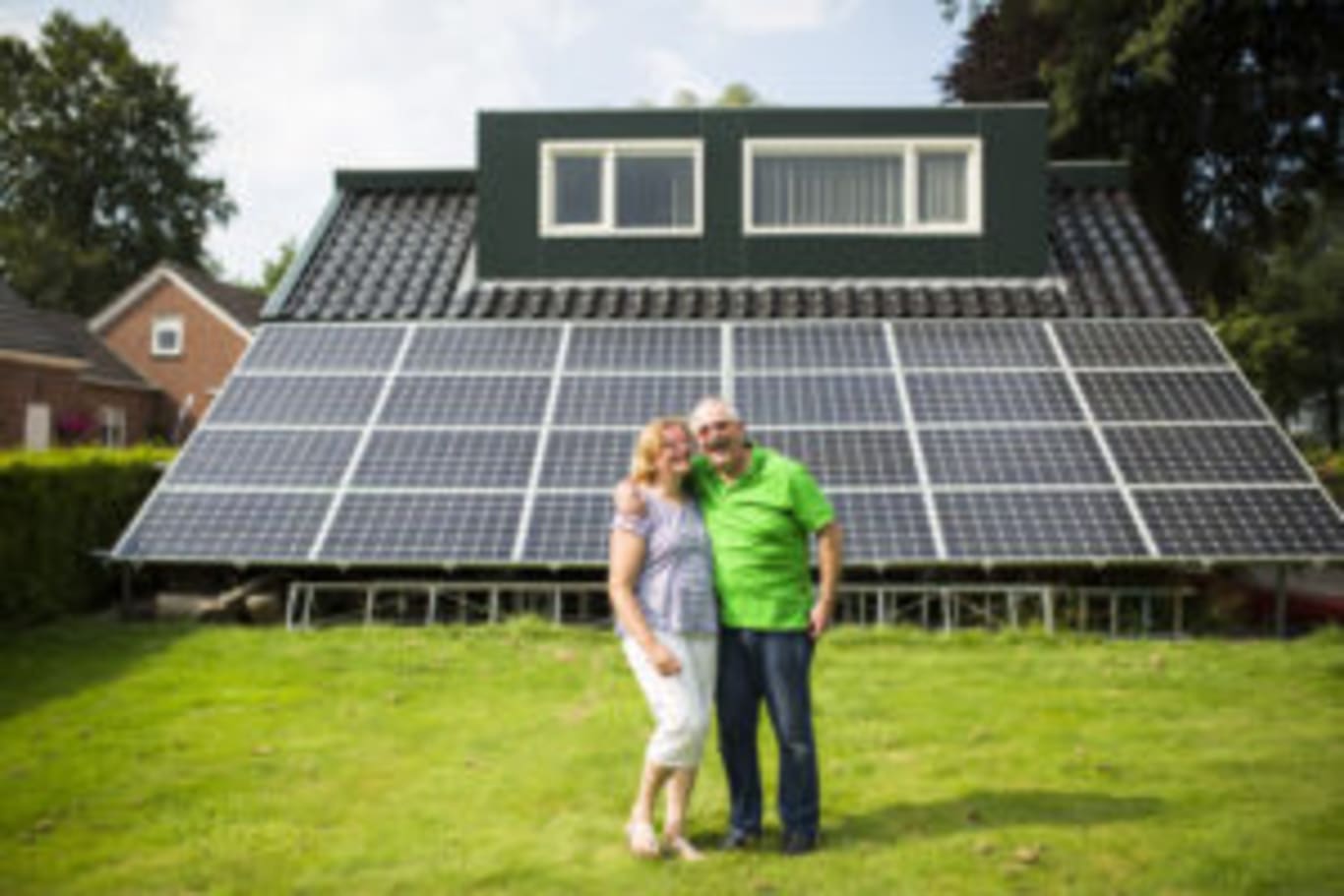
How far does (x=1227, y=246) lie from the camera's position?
23.4 m

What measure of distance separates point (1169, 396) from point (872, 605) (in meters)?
4.64

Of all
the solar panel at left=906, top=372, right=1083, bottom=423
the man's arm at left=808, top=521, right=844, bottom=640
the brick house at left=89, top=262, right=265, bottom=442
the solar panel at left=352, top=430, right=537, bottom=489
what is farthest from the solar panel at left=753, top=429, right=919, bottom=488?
the brick house at left=89, top=262, right=265, bottom=442

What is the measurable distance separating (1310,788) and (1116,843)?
69.0 inches

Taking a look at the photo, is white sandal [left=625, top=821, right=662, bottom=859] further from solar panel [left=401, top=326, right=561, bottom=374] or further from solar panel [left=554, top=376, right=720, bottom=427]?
solar panel [left=401, top=326, right=561, bottom=374]

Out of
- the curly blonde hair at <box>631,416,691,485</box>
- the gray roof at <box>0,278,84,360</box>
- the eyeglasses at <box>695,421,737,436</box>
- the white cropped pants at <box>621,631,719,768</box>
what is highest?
the gray roof at <box>0,278,84,360</box>

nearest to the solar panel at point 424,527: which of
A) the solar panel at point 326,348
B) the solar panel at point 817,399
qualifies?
the solar panel at point 326,348

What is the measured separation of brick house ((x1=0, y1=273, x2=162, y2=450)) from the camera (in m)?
28.8

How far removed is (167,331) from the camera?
41.7 meters

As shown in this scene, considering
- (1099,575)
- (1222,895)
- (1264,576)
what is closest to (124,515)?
(1099,575)

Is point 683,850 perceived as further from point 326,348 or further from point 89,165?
point 89,165

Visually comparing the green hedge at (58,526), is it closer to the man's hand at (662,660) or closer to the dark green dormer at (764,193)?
the dark green dormer at (764,193)

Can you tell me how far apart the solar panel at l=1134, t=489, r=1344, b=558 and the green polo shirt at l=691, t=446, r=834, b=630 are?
6.78 meters

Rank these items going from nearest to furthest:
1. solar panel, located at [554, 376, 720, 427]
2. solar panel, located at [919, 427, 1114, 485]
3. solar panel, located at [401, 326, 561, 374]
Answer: solar panel, located at [919, 427, 1114, 485] < solar panel, located at [554, 376, 720, 427] < solar panel, located at [401, 326, 561, 374]

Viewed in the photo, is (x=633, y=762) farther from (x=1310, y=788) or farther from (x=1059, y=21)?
(x=1059, y=21)
